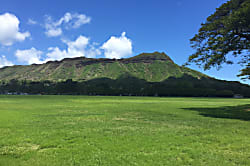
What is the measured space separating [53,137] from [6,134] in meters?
3.74

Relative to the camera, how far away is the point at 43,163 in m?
7.00

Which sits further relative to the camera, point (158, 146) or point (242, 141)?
point (242, 141)

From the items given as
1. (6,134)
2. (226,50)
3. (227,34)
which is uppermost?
(227,34)

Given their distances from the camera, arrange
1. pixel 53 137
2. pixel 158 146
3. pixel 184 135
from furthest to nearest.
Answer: pixel 184 135 < pixel 53 137 < pixel 158 146

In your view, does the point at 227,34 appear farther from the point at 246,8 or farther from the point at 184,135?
the point at 184,135

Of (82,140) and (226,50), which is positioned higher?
(226,50)

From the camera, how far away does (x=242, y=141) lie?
10070 millimetres

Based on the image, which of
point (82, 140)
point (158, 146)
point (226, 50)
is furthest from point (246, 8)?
point (82, 140)

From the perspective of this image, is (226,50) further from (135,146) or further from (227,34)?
(135,146)

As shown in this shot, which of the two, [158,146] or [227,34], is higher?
[227,34]

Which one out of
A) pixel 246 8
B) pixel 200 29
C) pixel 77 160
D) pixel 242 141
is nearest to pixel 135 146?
pixel 77 160

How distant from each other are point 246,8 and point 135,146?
2478 centimetres

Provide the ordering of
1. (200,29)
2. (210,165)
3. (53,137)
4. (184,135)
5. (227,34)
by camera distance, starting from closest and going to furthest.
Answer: (210,165), (53,137), (184,135), (227,34), (200,29)

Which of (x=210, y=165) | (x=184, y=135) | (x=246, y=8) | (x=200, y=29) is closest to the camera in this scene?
(x=210, y=165)
